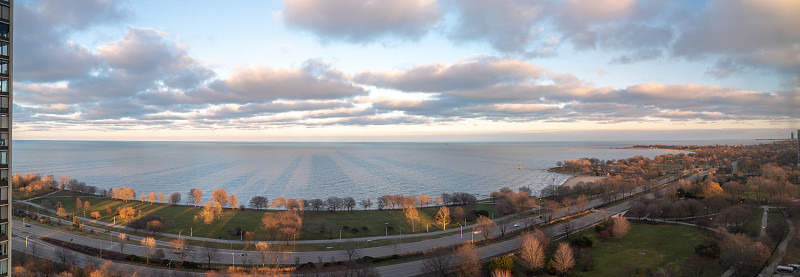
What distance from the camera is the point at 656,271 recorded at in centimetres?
3691

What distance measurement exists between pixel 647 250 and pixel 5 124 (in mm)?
60554

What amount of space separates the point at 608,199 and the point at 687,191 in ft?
49.7

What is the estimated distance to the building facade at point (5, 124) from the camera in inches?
820

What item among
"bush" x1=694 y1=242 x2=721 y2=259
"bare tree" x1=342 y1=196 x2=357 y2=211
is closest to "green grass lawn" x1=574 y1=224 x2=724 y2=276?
"bush" x1=694 y1=242 x2=721 y2=259

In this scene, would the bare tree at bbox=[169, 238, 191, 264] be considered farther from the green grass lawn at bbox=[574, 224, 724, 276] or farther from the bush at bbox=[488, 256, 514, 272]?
the green grass lawn at bbox=[574, 224, 724, 276]

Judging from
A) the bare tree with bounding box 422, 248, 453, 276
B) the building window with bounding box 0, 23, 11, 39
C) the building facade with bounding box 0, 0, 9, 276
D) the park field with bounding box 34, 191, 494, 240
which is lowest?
the park field with bounding box 34, 191, 494, 240

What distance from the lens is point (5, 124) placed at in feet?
69.7

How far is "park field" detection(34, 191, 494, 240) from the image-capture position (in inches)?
2229

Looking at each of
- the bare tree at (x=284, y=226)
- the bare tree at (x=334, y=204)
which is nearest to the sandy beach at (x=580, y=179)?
the bare tree at (x=334, y=204)

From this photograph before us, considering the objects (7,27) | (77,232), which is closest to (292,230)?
(77,232)

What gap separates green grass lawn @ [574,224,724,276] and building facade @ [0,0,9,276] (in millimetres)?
46202

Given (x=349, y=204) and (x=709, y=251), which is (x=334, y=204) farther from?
(x=709, y=251)

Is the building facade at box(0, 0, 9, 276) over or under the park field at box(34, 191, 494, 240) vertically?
over

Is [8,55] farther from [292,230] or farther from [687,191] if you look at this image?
[687,191]
